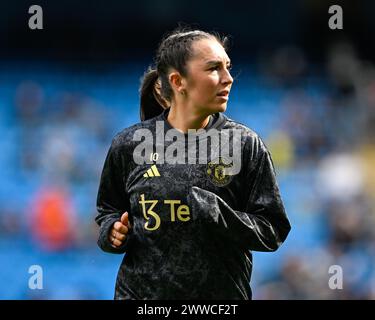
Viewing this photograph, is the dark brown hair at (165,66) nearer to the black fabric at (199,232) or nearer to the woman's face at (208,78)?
the woman's face at (208,78)

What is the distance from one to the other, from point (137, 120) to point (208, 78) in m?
3.95

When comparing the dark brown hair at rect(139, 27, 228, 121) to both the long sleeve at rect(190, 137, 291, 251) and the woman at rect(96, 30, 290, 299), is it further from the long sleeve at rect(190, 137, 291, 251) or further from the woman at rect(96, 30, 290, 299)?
the long sleeve at rect(190, 137, 291, 251)

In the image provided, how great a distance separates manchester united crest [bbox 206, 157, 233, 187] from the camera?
2.81 metres

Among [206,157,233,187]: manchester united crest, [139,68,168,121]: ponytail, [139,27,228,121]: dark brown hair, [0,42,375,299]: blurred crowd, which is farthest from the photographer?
[0,42,375,299]: blurred crowd

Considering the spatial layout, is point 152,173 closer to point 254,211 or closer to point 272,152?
point 254,211

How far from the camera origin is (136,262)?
2.86m

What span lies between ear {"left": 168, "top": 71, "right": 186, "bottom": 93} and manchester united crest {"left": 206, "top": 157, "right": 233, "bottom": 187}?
30 centimetres

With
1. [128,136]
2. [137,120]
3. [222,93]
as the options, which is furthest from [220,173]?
Answer: [137,120]

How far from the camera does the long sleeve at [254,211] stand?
8.89 ft

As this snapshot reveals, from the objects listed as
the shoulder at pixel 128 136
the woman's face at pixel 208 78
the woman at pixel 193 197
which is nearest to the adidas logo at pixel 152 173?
the woman at pixel 193 197

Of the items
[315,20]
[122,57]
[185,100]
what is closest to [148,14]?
→ [122,57]

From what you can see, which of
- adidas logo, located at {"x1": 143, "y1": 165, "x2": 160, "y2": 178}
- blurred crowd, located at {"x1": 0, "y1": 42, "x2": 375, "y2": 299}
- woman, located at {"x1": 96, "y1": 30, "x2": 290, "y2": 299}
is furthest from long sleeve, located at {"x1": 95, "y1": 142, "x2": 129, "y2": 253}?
blurred crowd, located at {"x1": 0, "y1": 42, "x2": 375, "y2": 299}

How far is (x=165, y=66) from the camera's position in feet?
9.89

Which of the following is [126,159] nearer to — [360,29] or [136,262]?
[136,262]
